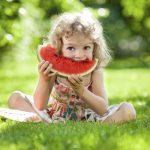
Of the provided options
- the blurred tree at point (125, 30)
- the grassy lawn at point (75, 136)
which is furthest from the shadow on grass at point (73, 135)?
the blurred tree at point (125, 30)

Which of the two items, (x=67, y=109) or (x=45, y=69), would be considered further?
(x=67, y=109)

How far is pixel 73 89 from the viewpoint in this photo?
539 cm

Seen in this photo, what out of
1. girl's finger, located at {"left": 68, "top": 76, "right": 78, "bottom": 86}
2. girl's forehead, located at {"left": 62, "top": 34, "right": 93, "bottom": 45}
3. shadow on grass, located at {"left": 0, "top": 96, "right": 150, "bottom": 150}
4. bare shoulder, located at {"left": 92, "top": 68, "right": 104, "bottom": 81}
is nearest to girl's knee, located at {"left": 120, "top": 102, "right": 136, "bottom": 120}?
shadow on grass, located at {"left": 0, "top": 96, "right": 150, "bottom": 150}

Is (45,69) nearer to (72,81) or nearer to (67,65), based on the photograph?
(67,65)

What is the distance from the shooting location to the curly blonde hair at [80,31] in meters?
5.56

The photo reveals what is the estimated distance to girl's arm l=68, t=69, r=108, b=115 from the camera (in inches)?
206

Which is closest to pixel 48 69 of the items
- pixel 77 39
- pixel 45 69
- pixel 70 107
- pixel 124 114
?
pixel 45 69

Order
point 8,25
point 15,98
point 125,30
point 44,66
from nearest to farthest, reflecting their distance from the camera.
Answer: point 44,66
point 15,98
point 8,25
point 125,30

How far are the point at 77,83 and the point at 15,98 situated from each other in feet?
3.05

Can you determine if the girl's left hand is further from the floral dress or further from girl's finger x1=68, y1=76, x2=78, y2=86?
the floral dress

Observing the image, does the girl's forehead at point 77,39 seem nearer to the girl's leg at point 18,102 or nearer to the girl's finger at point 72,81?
the girl's finger at point 72,81

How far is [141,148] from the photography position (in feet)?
12.4

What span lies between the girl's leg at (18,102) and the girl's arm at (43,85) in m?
0.15

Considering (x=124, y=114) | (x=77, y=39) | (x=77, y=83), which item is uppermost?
(x=77, y=39)
